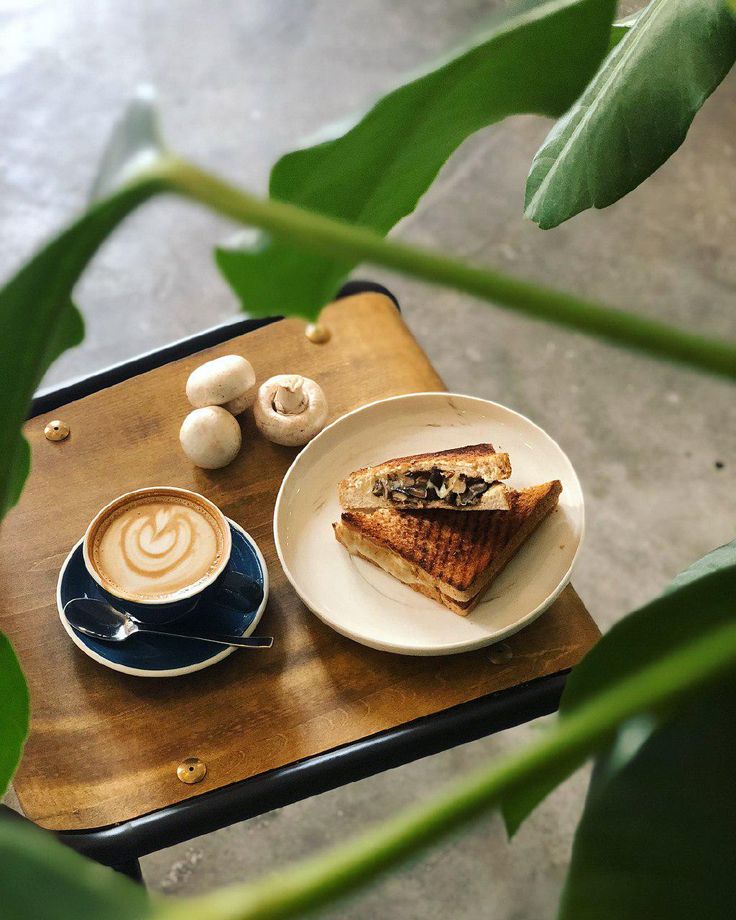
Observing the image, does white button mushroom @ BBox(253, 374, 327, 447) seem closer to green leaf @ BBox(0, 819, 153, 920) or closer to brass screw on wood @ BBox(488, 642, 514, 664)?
brass screw on wood @ BBox(488, 642, 514, 664)

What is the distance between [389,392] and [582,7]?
766 mm

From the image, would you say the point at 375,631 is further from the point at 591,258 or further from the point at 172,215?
the point at 172,215

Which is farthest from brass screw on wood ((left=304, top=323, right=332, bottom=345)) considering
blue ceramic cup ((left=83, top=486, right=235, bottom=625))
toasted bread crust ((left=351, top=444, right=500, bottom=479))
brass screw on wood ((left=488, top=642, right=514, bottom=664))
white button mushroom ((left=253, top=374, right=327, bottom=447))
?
brass screw on wood ((left=488, top=642, right=514, bottom=664))

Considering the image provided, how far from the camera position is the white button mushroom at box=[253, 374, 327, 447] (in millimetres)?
1059

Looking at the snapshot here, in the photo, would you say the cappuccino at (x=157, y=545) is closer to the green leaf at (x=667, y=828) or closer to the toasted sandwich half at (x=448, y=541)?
the toasted sandwich half at (x=448, y=541)

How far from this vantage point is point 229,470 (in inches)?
41.7

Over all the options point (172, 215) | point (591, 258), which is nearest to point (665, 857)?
point (591, 258)

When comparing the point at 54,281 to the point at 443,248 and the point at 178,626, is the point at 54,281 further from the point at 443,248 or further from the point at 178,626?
the point at 443,248

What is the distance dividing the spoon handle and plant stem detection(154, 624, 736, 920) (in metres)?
0.76

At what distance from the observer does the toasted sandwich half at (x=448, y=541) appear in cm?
92

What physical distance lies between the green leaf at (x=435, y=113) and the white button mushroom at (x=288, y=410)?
662 millimetres

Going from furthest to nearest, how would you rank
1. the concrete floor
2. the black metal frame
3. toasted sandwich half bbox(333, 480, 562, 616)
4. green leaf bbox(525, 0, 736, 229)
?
the concrete floor, toasted sandwich half bbox(333, 480, 562, 616), the black metal frame, green leaf bbox(525, 0, 736, 229)

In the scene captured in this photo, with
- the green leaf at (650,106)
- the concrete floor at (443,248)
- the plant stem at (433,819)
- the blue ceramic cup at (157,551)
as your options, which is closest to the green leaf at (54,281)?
the plant stem at (433,819)

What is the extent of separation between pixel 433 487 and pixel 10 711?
24.7 inches
